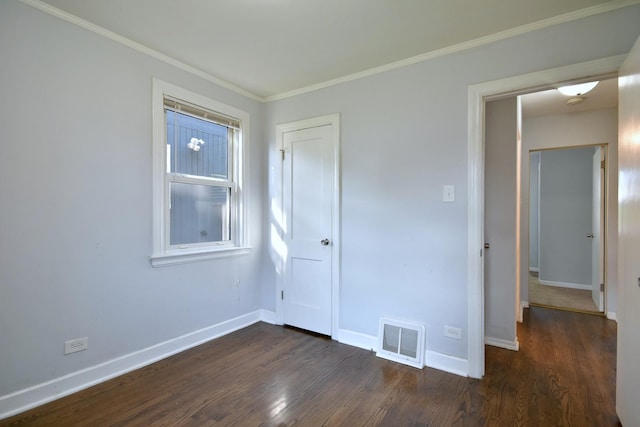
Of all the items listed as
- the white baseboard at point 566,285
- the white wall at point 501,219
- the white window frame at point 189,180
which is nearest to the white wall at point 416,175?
the white wall at point 501,219

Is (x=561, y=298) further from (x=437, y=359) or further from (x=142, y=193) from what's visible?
(x=142, y=193)

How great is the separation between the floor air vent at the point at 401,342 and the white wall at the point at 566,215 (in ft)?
14.5

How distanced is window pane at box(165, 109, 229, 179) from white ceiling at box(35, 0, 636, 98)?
537 mm

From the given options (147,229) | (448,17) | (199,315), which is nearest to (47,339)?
(147,229)

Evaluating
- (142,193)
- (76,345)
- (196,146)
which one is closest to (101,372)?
(76,345)

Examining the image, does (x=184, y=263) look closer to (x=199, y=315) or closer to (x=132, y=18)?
(x=199, y=315)

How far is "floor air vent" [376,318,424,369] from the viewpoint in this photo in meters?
2.51

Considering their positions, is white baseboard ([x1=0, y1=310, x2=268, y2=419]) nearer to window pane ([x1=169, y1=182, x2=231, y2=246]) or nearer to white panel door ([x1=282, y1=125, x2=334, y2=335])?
white panel door ([x1=282, y1=125, x2=334, y2=335])

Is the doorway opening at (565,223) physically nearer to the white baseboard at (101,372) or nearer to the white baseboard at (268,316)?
the white baseboard at (268,316)

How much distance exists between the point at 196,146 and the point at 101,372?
198 cm

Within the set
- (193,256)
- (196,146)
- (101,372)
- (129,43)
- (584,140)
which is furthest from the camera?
(584,140)

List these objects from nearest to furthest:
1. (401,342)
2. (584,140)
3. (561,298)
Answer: (401,342) < (584,140) < (561,298)

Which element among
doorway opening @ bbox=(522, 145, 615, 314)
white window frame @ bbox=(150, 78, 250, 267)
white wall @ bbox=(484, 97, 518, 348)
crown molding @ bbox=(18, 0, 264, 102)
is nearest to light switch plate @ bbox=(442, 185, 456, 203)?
white wall @ bbox=(484, 97, 518, 348)

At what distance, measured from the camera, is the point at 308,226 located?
3.24m
